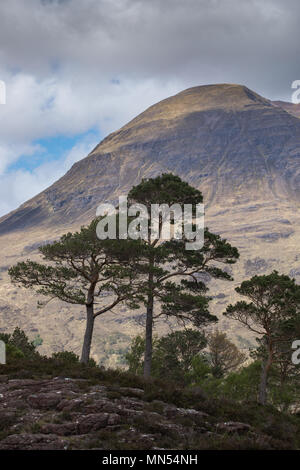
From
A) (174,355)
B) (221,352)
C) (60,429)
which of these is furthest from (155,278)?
(221,352)

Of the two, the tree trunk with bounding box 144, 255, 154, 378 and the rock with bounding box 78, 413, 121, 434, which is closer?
the rock with bounding box 78, 413, 121, 434

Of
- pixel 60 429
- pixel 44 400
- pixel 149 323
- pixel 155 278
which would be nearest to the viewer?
pixel 60 429

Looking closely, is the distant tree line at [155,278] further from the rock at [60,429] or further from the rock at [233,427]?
the rock at [60,429]

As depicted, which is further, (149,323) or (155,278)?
(155,278)

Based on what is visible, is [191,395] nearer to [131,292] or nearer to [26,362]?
[26,362]

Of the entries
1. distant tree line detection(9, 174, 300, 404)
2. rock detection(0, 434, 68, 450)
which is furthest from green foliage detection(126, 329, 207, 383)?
rock detection(0, 434, 68, 450)

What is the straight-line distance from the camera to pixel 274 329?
37812 millimetres

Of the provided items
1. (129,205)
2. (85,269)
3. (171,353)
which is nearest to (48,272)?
(85,269)

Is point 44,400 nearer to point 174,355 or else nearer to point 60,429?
point 60,429

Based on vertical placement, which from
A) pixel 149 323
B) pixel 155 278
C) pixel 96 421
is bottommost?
pixel 96 421

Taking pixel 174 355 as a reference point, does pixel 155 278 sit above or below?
above

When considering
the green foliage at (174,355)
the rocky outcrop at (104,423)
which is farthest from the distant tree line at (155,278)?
the green foliage at (174,355)

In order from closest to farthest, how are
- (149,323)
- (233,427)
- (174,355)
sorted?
(233,427) < (149,323) < (174,355)

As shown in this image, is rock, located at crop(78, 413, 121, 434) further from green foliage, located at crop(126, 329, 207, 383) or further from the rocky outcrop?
green foliage, located at crop(126, 329, 207, 383)
